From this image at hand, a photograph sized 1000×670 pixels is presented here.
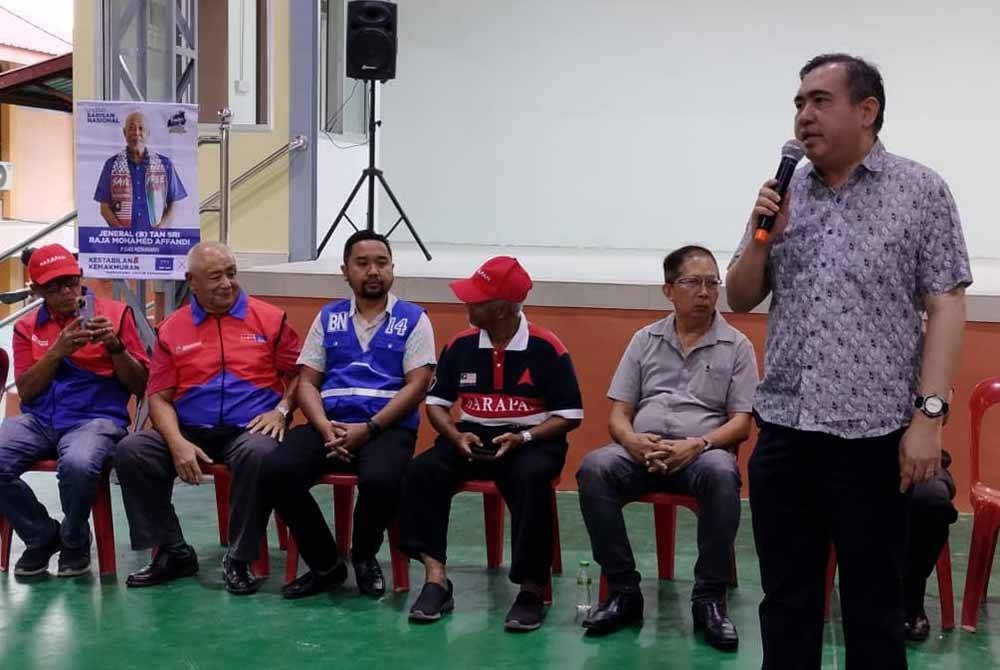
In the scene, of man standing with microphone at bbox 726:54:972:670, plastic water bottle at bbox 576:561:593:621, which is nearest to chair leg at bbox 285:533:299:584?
plastic water bottle at bbox 576:561:593:621

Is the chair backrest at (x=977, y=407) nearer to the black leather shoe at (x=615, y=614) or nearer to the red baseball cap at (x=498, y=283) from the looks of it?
the black leather shoe at (x=615, y=614)

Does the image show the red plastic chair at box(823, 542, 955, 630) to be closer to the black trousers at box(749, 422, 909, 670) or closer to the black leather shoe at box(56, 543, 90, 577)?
the black trousers at box(749, 422, 909, 670)

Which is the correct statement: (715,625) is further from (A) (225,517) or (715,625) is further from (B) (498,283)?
(A) (225,517)

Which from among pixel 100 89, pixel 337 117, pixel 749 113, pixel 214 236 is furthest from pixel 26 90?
pixel 749 113

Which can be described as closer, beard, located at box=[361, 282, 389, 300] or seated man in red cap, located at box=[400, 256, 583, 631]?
seated man in red cap, located at box=[400, 256, 583, 631]

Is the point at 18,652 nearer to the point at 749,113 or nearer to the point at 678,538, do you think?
the point at 678,538

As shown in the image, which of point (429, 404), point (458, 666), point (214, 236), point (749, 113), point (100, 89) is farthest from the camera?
point (749, 113)

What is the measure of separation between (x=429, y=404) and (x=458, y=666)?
2.99 ft

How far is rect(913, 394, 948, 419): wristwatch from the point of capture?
2.20 m

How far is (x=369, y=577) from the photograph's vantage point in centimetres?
375

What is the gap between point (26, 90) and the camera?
9344mm

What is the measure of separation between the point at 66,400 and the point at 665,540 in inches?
74.7

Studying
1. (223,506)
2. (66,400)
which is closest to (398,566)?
(223,506)

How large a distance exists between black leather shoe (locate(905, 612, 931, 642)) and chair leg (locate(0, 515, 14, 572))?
2.64 m
